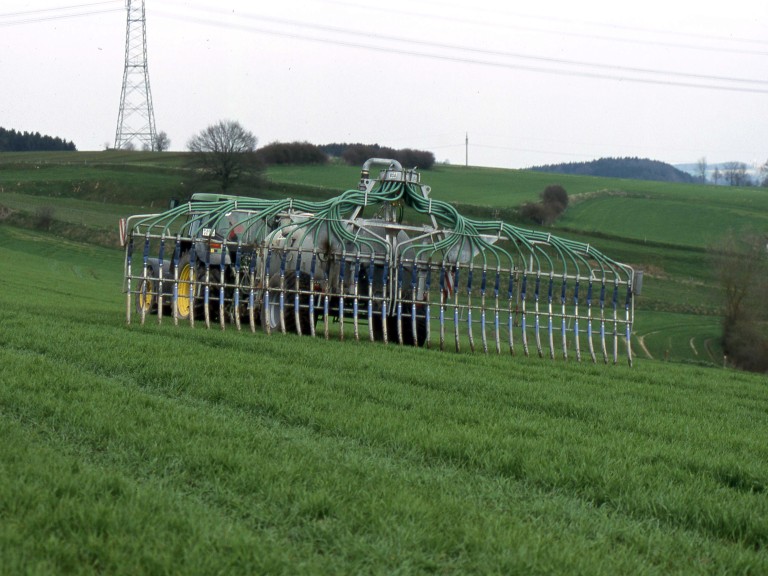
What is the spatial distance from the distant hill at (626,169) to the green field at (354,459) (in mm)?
124180

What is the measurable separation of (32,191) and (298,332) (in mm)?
53601

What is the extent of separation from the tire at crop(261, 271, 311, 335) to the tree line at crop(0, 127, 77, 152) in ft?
328

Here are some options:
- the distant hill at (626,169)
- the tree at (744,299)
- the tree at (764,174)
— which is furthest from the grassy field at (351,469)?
the distant hill at (626,169)

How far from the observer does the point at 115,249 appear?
47375 millimetres

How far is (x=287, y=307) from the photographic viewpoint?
1550cm

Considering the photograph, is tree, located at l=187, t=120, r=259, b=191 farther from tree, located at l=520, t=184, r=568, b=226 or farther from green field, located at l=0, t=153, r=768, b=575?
green field, located at l=0, t=153, r=768, b=575

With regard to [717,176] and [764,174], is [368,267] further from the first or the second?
[717,176]

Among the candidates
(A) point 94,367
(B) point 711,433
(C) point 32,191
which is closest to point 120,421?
(A) point 94,367

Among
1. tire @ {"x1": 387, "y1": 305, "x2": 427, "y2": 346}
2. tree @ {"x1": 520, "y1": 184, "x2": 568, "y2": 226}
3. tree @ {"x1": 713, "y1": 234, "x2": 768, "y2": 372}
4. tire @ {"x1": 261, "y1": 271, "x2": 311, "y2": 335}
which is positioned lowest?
tree @ {"x1": 713, "y1": 234, "x2": 768, "y2": 372}

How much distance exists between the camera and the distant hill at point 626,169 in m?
135

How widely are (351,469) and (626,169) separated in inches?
5520

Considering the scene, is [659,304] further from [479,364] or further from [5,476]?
[5,476]

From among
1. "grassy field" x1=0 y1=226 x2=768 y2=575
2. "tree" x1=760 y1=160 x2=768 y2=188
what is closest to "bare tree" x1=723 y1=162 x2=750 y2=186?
"tree" x1=760 y1=160 x2=768 y2=188

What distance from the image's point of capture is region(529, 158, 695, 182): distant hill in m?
135
